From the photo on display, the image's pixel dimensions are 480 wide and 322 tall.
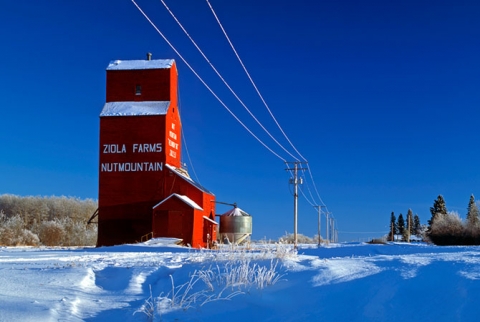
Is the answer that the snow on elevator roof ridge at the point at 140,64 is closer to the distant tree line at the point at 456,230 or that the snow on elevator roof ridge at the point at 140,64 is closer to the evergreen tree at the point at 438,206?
the distant tree line at the point at 456,230

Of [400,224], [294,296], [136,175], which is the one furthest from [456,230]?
[400,224]

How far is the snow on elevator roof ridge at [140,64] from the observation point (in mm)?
37188

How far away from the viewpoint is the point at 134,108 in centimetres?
3619

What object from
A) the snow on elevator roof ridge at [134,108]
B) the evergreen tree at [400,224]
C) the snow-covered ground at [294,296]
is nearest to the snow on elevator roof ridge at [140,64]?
the snow on elevator roof ridge at [134,108]

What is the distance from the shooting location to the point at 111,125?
3581 cm

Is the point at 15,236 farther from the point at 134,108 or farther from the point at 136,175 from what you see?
the point at 134,108

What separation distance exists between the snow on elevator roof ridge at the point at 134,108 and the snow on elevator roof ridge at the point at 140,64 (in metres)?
2.67

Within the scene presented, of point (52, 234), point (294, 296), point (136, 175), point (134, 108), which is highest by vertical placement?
point (134, 108)

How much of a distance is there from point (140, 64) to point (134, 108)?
3708 millimetres

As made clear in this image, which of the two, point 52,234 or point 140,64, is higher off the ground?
point 140,64

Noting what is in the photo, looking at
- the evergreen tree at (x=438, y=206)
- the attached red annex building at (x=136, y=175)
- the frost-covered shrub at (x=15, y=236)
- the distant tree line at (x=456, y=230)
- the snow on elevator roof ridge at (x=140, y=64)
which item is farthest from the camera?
the evergreen tree at (x=438, y=206)

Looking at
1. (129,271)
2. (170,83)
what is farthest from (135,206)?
(129,271)

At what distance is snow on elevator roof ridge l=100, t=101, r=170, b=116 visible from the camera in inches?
1403

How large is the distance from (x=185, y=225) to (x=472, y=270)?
27574mm
